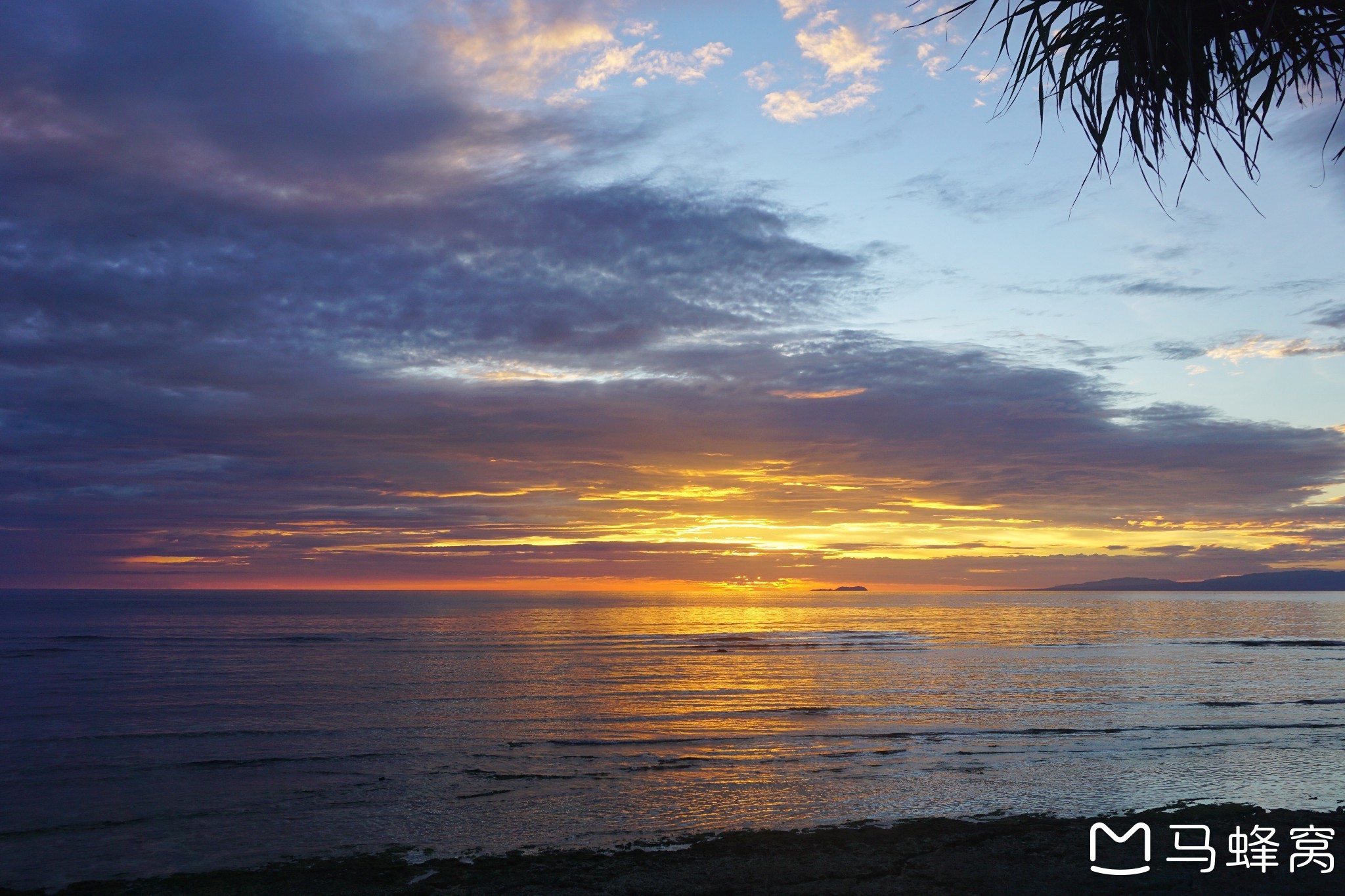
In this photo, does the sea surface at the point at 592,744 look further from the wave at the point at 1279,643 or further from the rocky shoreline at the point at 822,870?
the wave at the point at 1279,643

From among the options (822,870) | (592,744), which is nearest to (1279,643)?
(592,744)

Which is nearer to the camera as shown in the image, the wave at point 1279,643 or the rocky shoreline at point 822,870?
the rocky shoreline at point 822,870

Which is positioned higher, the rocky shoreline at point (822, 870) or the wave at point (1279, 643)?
the rocky shoreline at point (822, 870)

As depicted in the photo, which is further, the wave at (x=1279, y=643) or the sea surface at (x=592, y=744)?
the wave at (x=1279, y=643)

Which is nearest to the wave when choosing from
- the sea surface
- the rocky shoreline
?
the sea surface

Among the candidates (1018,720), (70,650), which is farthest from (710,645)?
(70,650)

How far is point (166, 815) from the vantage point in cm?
1548

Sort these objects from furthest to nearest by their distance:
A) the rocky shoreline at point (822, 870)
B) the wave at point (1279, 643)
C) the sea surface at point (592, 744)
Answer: the wave at point (1279, 643) < the sea surface at point (592, 744) < the rocky shoreline at point (822, 870)

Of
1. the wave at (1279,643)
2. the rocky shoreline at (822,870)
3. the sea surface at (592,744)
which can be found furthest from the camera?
the wave at (1279,643)

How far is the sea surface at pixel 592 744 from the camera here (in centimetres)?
1465

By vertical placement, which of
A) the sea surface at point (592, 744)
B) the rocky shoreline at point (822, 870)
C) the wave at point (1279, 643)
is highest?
the rocky shoreline at point (822, 870)

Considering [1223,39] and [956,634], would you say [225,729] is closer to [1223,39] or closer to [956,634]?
[1223,39]

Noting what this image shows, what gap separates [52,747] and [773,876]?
2106cm

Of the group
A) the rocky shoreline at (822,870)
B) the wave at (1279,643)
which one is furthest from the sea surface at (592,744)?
the wave at (1279,643)
